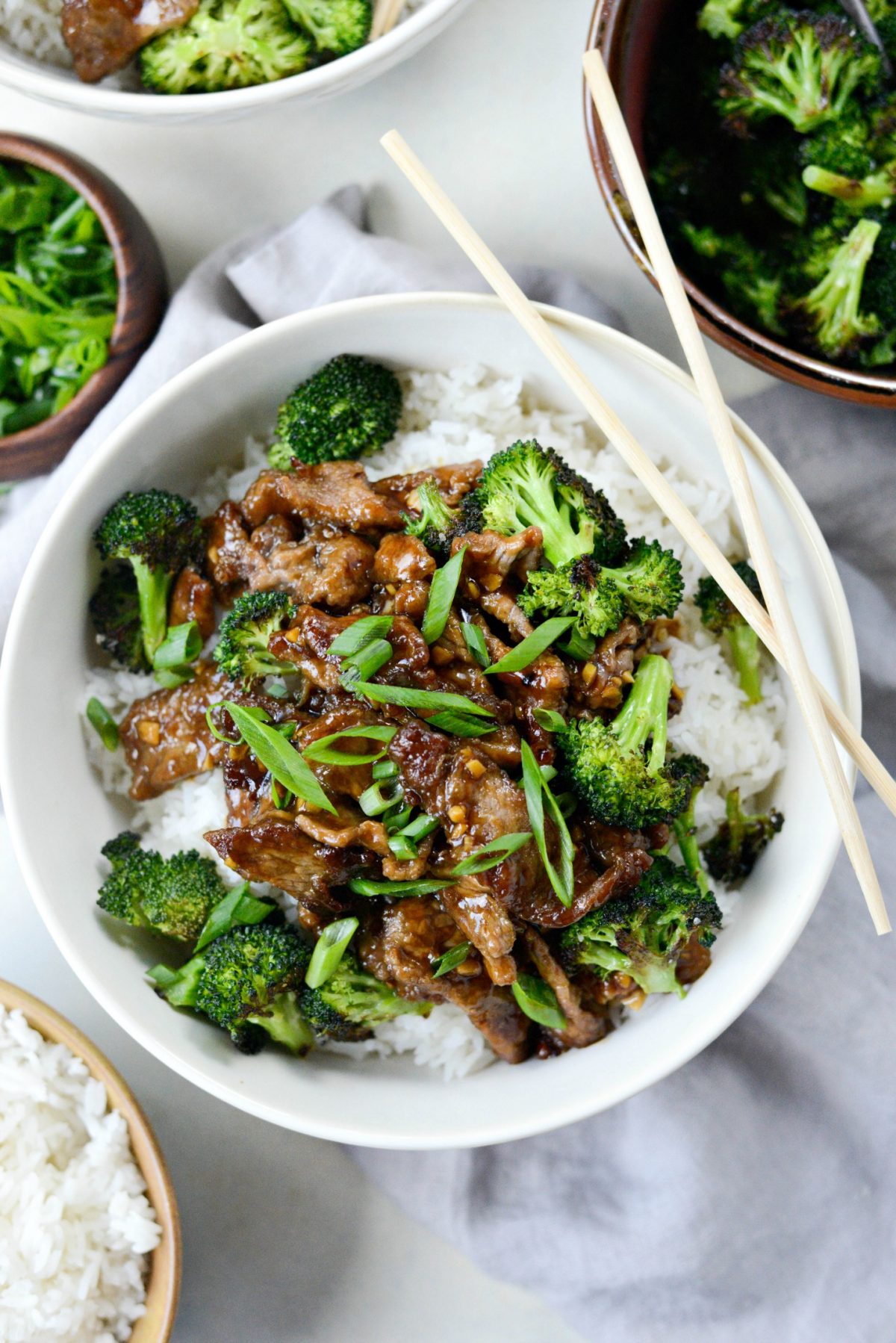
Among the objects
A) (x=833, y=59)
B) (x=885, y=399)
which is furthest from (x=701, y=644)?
(x=833, y=59)

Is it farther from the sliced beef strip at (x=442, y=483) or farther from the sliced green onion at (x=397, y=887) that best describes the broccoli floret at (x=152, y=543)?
the sliced green onion at (x=397, y=887)

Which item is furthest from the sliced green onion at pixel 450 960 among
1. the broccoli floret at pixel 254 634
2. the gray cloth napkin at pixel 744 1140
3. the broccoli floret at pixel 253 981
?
the gray cloth napkin at pixel 744 1140

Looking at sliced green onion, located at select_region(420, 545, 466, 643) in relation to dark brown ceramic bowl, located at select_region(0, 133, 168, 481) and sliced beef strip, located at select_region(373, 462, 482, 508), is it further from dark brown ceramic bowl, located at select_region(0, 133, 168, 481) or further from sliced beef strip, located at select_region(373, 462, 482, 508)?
dark brown ceramic bowl, located at select_region(0, 133, 168, 481)

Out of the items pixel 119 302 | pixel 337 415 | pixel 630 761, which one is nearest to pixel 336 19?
pixel 119 302

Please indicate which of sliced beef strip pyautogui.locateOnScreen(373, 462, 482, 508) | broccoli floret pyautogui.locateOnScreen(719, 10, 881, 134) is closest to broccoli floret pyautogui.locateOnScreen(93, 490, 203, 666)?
sliced beef strip pyautogui.locateOnScreen(373, 462, 482, 508)

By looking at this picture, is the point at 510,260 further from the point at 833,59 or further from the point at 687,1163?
the point at 687,1163
